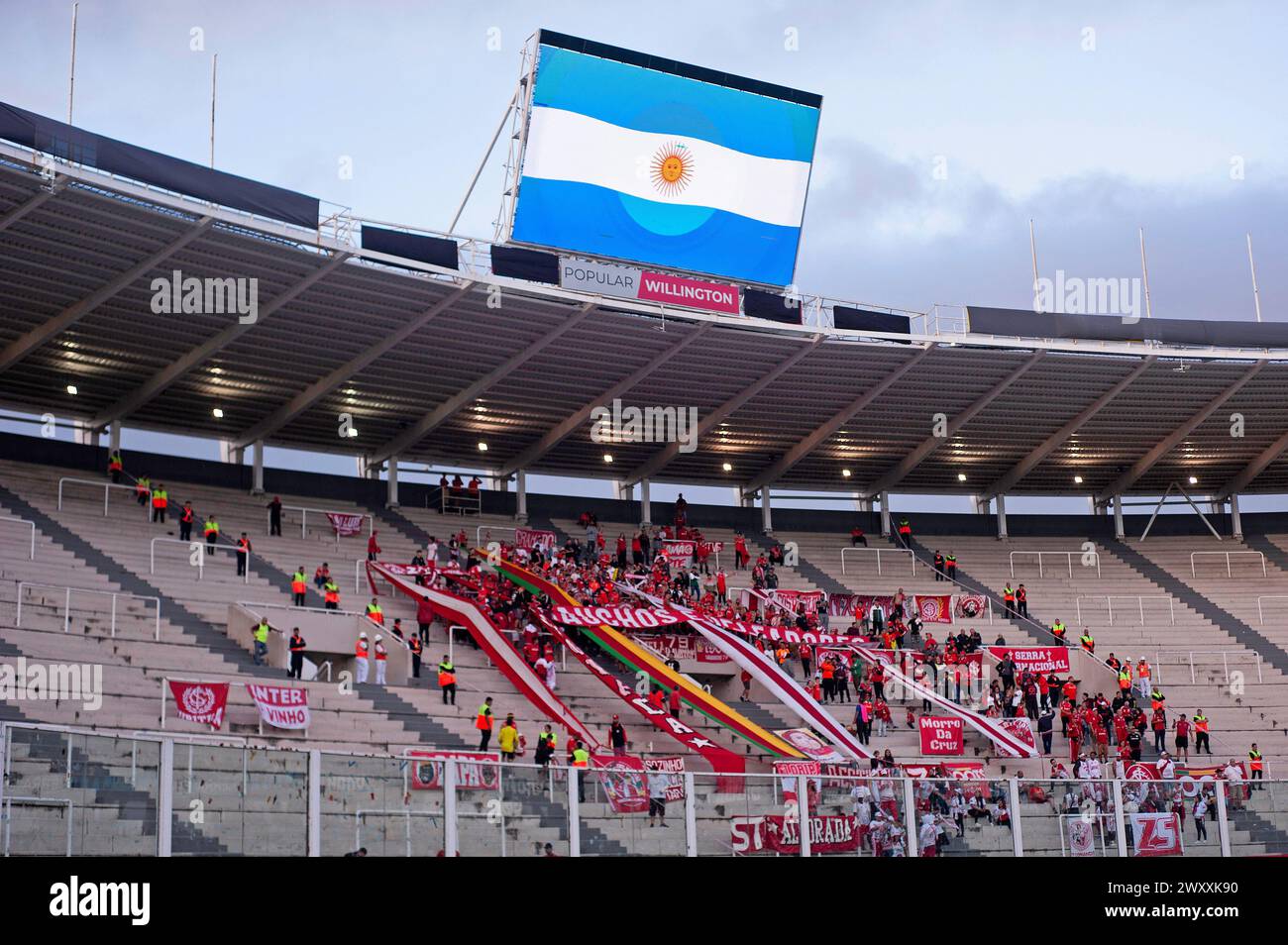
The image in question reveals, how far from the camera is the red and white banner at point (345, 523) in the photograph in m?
33.3

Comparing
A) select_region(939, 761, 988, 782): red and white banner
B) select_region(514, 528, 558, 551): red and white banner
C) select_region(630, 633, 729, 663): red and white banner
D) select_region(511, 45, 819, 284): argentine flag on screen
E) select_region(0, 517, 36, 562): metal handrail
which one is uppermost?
select_region(511, 45, 819, 284): argentine flag on screen

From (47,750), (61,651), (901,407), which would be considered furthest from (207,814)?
(901,407)

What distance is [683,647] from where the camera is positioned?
30531mm

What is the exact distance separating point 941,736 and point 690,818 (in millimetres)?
16004

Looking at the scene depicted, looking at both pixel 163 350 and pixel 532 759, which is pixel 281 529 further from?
pixel 532 759

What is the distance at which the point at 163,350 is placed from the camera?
30.7m

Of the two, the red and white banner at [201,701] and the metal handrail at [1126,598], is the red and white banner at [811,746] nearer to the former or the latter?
the red and white banner at [201,701]

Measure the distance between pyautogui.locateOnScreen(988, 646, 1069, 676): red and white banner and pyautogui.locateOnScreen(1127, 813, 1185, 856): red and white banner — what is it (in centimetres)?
1641

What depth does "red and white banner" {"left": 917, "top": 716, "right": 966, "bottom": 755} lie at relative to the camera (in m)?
28.4

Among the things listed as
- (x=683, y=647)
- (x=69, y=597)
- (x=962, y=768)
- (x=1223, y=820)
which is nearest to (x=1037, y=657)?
(x=962, y=768)

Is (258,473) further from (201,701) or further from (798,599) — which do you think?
(201,701)

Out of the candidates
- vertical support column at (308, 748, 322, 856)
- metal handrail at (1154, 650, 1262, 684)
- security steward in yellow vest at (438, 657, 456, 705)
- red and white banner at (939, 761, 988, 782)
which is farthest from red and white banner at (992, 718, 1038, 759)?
vertical support column at (308, 748, 322, 856)

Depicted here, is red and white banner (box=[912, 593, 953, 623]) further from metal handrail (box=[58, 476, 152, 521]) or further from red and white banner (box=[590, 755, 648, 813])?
red and white banner (box=[590, 755, 648, 813])
